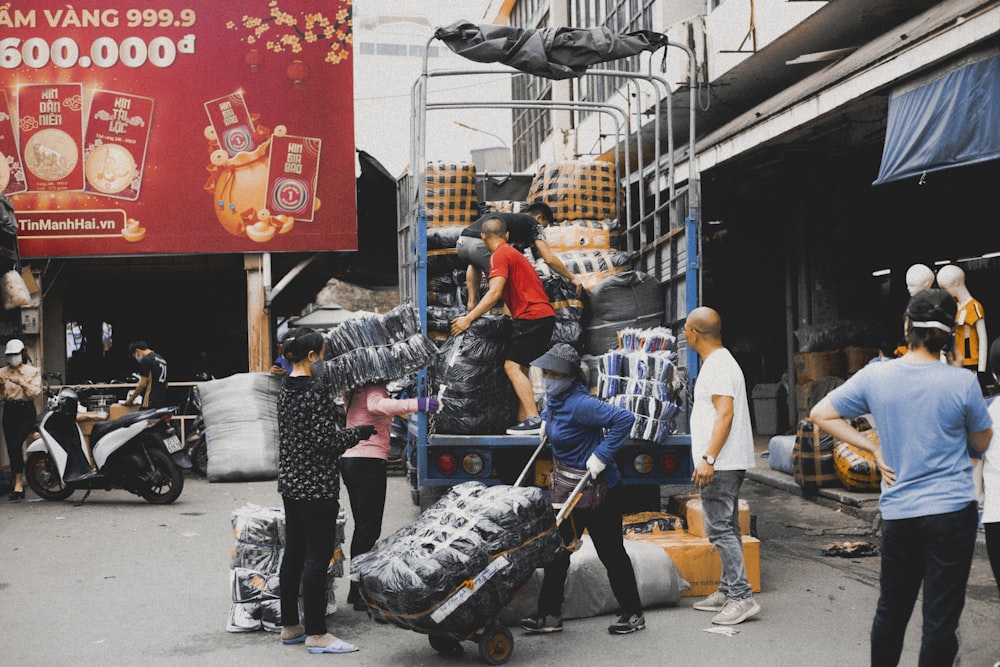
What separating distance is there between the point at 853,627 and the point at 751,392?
1056 cm

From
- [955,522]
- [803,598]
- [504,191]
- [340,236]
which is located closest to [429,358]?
[803,598]

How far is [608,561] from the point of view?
5457mm

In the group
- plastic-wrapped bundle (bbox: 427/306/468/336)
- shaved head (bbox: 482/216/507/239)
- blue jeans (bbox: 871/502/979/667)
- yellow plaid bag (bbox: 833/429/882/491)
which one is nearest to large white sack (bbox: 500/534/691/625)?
blue jeans (bbox: 871/502/979/667)

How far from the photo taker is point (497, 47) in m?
7.50

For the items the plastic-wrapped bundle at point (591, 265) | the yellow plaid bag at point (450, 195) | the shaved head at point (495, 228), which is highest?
the yellow plaid bag at point (450, 195)

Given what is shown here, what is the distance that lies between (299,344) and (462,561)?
1309mm

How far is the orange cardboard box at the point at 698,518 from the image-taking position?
6.49m

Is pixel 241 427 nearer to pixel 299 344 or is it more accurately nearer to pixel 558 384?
pixel 299 344

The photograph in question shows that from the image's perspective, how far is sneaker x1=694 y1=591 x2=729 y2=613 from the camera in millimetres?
5895

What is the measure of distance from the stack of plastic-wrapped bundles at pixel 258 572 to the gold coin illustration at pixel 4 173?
1086 centimetres

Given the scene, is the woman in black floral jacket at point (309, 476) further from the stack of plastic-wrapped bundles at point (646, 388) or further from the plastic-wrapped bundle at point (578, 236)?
the plastic-wrapped bundle at point (578, 236)

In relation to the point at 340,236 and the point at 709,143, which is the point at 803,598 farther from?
the point at 340,236

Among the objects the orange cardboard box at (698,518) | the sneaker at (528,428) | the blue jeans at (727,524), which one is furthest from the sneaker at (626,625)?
the sneaker at (528,428)

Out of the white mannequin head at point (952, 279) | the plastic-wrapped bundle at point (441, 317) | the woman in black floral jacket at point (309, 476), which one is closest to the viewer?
the woman in black floral jacket at point (309, 476)
